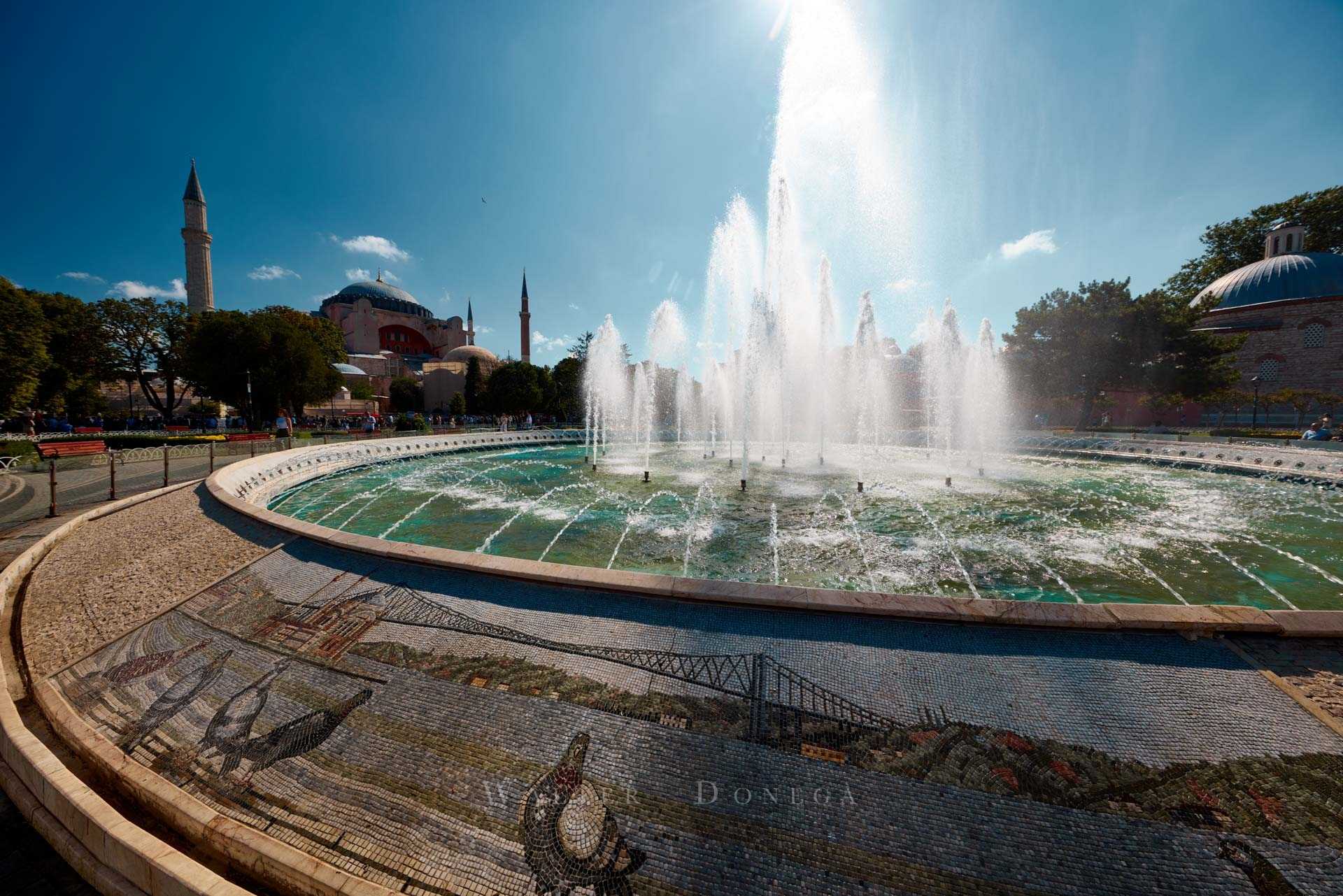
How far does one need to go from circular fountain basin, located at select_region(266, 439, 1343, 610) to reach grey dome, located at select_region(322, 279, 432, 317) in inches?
2649

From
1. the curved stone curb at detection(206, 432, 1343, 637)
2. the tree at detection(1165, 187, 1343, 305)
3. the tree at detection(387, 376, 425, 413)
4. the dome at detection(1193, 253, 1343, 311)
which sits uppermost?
the tree at detection(1165, 187, 1343, 305)

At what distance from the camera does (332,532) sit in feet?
18.3

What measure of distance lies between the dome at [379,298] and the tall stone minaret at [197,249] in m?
24.3

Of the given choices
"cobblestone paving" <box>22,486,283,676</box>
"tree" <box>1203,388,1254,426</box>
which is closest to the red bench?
"cobblestone paving" <box>22,486,283,676</box>

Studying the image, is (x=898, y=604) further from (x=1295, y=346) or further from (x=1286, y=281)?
(x=1286, y=281)

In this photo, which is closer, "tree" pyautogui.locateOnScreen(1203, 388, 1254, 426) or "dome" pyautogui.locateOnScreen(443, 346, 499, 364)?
"tree" pyautogui.locateOnScreen(1203, 388, 1254, 426)

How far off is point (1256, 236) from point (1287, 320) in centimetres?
1711

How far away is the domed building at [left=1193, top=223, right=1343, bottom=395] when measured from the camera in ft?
104

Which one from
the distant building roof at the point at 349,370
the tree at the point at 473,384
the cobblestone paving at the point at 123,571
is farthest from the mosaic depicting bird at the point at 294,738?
the distant building roof at the point at 349,370

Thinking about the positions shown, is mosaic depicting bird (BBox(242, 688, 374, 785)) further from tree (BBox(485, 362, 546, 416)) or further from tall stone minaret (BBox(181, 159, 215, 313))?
tall stone minaret (BBox(181, 159, 215, 313))

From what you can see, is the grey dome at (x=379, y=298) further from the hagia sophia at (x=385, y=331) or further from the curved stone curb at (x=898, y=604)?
the curved stone curb at (x=898, y=604)

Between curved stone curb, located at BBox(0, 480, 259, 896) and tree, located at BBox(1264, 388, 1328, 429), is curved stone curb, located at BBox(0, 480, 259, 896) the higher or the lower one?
the lower one

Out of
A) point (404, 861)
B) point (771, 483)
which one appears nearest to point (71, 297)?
point (771, 483)

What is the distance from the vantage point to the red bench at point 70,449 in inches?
604
